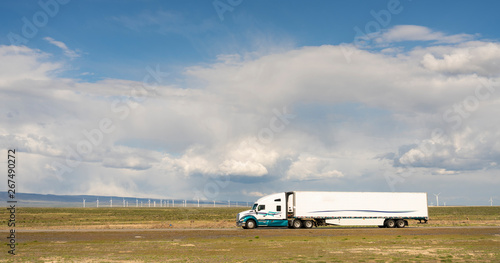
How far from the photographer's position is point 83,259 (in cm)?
2556

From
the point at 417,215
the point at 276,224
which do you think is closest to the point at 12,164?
the point at 276,224

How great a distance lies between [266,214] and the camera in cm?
5016

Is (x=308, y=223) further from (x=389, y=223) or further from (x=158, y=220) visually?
(x=158, y=220)

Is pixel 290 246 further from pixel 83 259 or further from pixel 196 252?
pixel 83 259

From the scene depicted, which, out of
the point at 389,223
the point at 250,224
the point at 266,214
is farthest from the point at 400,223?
the point at 250,224

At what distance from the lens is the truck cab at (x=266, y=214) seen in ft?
164

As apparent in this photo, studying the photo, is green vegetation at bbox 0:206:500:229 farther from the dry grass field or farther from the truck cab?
the dry grass field

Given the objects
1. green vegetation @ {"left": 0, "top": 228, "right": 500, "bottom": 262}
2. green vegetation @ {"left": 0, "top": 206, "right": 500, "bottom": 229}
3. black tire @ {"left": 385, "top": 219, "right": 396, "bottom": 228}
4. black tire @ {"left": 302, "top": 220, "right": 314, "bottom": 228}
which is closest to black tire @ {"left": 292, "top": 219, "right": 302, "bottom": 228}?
black tire @ {"left": 302, "top": 220, "right": 314, "bottom": 228}

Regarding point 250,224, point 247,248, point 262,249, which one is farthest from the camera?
point 250,224

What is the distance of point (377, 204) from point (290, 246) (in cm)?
2278

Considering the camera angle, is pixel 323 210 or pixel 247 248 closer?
pixel 247 248

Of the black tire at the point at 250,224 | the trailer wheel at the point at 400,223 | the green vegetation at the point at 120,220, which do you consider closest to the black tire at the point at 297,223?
the black tire at the point at 250,224

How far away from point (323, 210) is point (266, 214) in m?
6.43

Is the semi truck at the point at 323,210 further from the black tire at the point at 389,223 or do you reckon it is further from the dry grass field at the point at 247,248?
the dry grass field at the point at 247,248
